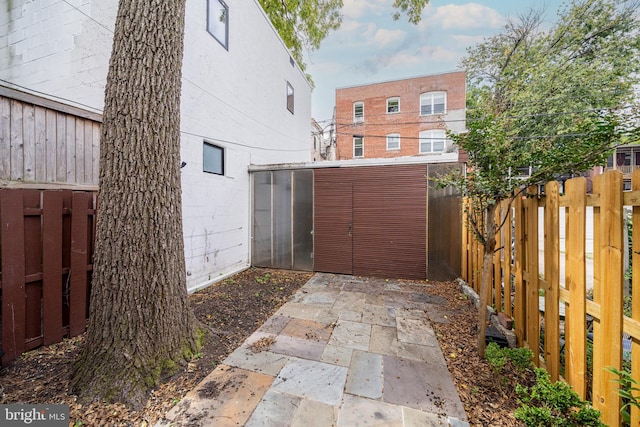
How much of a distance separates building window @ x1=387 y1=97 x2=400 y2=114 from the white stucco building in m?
9.98

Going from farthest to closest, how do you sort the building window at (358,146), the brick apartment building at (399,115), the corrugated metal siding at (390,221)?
1. the building window at (358,146)
2. the brick apartment building at (399,115)
3. the corrugated metal siding at (390,221)

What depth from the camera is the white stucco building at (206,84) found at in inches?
122

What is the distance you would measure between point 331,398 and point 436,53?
13631 millimetres

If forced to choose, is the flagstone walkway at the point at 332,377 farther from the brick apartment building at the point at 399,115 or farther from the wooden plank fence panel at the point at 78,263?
the brick apartment building at the point at 399,115

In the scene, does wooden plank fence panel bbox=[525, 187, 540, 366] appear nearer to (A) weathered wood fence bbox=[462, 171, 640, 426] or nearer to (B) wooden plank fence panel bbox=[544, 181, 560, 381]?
(A) weathered wood fence bbox=[462, 171, 640, 426]

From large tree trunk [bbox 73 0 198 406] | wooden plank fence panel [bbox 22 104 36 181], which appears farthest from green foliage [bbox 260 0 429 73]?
wooden plank fence panel [bbox 22 104 36 181]

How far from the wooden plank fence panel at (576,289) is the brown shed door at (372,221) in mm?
3297

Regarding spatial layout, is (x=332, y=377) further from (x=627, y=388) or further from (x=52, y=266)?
(x=52, y=266)

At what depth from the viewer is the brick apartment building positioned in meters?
15.4

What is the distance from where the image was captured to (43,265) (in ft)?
8.01

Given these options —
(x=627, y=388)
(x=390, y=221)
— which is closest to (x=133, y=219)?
Result: (x=627, y=388)

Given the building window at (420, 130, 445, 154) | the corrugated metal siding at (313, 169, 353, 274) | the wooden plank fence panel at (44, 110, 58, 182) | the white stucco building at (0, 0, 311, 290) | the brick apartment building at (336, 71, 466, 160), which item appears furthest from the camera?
the building window at (420, 130, 445, 154)

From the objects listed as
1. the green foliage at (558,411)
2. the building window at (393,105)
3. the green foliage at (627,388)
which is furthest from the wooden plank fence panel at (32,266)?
the building window at (393,105)

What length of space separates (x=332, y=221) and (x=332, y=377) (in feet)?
12.2
